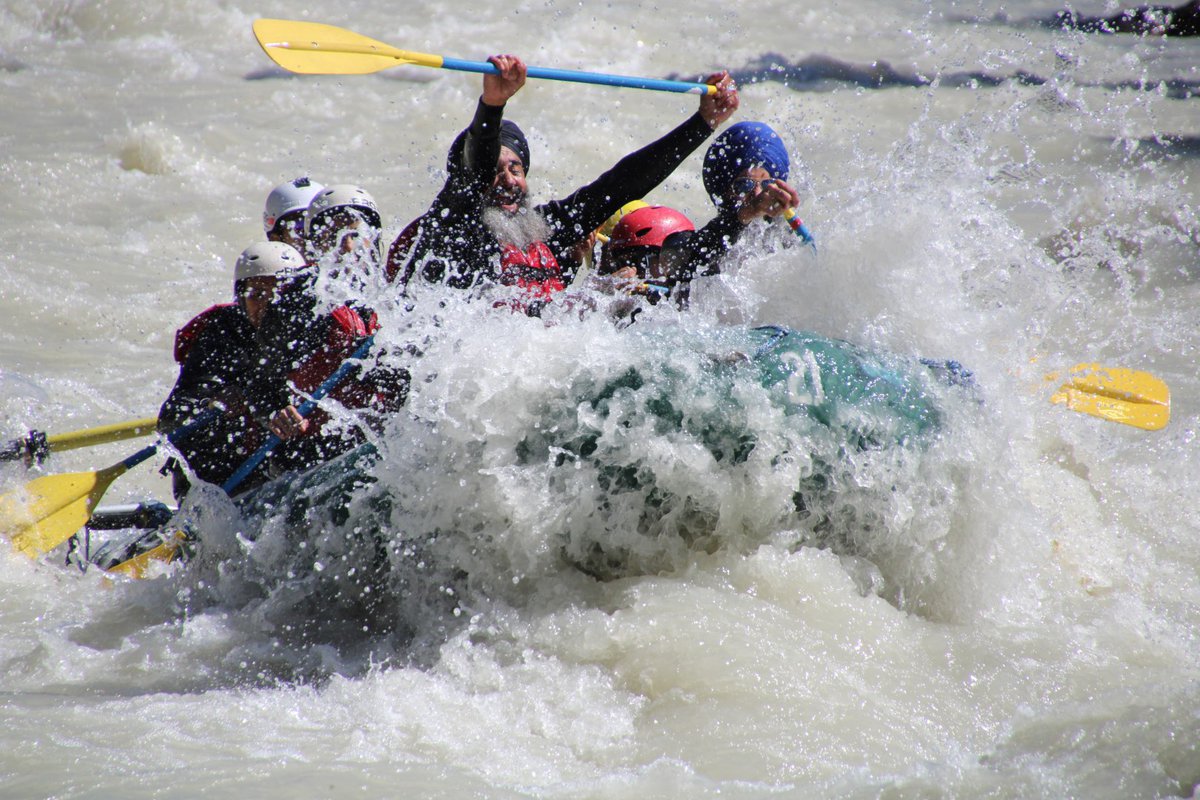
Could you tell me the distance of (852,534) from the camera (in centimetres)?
270

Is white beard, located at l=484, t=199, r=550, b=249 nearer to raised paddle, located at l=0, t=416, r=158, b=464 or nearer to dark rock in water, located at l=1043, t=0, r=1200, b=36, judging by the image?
raised paddle, located at l=0, t=416, r=158, b=464

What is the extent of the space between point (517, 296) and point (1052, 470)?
6.21 feet

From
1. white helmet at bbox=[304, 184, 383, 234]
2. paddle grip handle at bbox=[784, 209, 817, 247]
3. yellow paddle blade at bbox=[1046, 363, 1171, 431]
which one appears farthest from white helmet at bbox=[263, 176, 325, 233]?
yellow paddle blade at bbox=[1046, 363, 1171, 431]

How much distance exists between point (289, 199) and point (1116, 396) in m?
3.22

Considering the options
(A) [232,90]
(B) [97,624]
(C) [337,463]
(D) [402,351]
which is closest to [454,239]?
(D) [402,351]

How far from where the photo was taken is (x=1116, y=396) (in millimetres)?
3643

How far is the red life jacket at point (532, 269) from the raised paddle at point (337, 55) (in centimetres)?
58

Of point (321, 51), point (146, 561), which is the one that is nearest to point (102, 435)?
point (146, 561)

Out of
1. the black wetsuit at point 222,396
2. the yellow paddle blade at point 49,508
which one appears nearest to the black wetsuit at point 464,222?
the black wetsuit at point 222,396

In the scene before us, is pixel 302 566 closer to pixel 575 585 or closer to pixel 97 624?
pixel 97 624

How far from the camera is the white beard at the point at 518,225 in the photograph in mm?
3502

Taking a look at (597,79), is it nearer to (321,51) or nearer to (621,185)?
(621,185)

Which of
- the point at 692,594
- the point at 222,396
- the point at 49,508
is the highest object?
the point at 222,396

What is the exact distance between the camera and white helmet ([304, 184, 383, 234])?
152 inches
